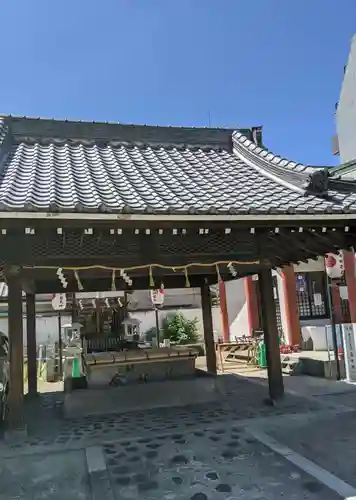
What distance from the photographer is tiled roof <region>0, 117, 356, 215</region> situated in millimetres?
6125

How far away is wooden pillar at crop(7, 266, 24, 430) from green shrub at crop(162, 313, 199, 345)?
15.2 m

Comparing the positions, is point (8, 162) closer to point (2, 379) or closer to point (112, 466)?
point (2, 379)

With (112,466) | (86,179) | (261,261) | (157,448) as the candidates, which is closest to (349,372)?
(261,261)

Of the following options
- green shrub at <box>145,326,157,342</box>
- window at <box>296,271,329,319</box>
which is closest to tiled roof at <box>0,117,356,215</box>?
window at <box>296,271,329,319</box>

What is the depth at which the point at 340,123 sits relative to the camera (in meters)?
20.4

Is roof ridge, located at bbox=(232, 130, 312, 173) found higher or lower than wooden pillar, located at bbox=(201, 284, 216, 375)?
higher

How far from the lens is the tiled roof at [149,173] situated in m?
6.12

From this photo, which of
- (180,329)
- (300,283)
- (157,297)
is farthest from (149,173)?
(180,329)

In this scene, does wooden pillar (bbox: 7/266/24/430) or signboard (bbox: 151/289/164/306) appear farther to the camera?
signboard (bbox: 151/289/164/306)

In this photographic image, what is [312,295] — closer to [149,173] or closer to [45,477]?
[149,173]

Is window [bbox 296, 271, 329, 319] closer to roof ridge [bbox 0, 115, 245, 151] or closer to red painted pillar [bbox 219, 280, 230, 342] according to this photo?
red painted pillar [bbox 219, 280, 230, 342]

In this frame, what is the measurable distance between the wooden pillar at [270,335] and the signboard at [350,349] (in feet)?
11.7

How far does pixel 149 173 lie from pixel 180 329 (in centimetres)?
1522

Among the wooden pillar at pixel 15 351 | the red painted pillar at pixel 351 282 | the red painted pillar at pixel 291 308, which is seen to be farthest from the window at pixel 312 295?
the wooden pillar at pixel 15 351
